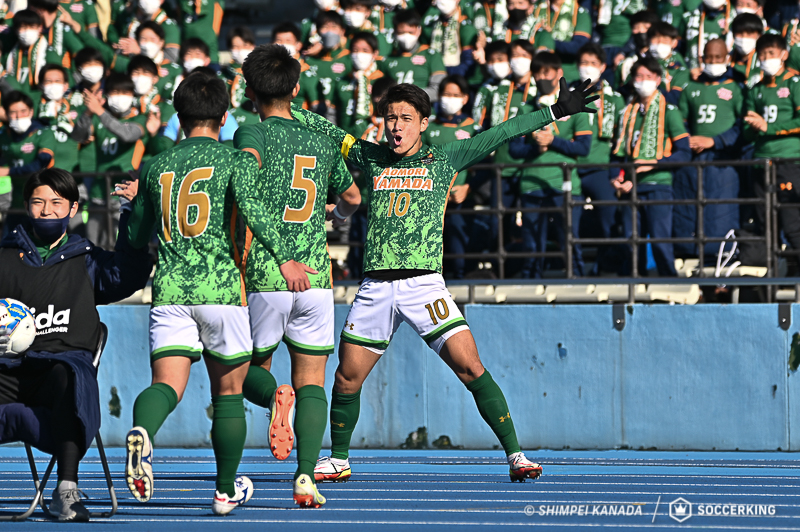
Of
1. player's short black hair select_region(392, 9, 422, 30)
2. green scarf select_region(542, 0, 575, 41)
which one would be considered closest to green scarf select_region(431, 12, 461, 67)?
player's short black hair select_region(392, 9, 422, 30)

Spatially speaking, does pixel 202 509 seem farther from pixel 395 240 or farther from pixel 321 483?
pixel 395 240

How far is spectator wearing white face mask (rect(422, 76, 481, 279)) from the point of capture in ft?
33.3

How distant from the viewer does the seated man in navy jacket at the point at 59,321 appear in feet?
18.6

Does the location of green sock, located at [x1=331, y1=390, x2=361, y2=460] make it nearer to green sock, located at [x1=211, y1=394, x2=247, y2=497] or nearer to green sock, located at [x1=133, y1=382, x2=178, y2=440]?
green sock, located at [x1=211, y1=394, x2=247, y2=497]

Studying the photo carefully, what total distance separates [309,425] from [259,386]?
60cm

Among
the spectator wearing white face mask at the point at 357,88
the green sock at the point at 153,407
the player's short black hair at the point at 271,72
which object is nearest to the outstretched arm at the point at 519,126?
the player's short black hair at the point at 271,72

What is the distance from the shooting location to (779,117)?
1013cm

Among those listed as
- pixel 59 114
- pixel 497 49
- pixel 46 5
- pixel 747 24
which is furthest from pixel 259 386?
pixel 46 5

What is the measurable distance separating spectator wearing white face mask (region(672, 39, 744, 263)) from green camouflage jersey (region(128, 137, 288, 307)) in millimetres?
5397

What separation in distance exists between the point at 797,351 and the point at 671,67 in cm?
346

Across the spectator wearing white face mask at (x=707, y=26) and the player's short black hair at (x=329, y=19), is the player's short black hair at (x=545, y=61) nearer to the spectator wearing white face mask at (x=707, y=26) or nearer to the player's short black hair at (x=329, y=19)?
the spectator wearing white face mask at (x=707, y=26)

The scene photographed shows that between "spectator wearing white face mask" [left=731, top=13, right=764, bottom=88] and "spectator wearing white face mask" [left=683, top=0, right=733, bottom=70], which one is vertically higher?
"spectator wearing white face mask" [left=683, top=0, right=733, bottom=70]

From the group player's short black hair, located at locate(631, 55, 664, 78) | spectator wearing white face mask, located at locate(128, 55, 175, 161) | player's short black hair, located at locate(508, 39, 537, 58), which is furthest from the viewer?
spectator wearing white face mask, located at locate(128, 55, 175, 161)

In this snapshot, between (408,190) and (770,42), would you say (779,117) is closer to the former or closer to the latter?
(770,42)
